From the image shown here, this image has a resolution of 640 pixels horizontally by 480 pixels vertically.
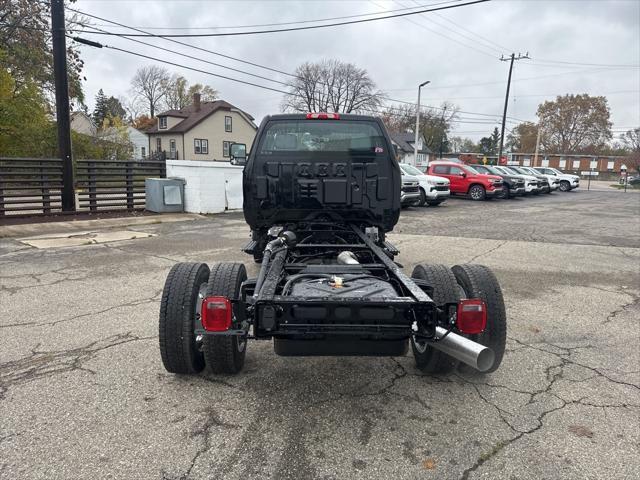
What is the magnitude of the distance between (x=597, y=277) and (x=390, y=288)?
222 inches

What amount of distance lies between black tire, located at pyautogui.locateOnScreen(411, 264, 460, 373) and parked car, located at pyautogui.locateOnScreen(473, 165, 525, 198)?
2135cm

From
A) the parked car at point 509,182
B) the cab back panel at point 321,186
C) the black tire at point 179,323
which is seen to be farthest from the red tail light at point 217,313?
the parked car at point 509,182

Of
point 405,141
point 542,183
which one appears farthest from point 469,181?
point 405,141

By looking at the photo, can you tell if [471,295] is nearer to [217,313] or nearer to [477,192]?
[217,313]

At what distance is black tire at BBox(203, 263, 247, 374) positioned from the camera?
3.00 metres

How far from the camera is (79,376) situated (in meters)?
3.38

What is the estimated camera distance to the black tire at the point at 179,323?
10.2 ft

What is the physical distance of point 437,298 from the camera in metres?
3.08

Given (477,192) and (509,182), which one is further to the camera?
(509,182)

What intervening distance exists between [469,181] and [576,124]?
3070 inches

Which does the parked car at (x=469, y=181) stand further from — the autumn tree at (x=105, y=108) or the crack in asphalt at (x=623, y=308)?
the autumn tree at (x=105, y=108)

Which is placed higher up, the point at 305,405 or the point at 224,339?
the point at 224,339

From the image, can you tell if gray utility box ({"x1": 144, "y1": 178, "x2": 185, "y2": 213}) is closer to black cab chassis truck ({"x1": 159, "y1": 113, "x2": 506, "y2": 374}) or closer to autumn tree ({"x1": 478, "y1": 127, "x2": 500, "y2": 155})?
black cab chassis truck ({"x1": 159, "y1": 113, "x2": 506, "y2": 374})

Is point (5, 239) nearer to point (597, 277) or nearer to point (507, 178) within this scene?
point (597, 277)
